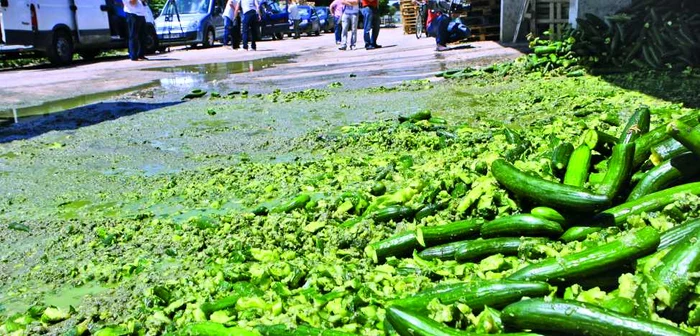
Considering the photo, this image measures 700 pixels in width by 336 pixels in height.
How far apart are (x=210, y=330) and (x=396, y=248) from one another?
4.12 ft

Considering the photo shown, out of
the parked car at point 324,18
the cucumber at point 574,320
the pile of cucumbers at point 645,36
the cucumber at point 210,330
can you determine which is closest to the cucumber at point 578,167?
the cucumber at point 574,320

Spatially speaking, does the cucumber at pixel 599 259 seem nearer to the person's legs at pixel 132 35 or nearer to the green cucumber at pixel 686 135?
the green cucumber at pixel 686 135

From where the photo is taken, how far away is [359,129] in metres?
7.99

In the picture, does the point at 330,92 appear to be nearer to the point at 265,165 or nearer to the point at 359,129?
the point at 359,129

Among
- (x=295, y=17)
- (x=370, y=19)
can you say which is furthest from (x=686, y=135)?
(x=295, y=17)

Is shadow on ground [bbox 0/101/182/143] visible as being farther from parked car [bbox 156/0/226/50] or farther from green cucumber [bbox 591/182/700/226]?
parked car [bbox 156/0/226/50]

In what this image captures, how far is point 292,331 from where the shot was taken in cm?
305

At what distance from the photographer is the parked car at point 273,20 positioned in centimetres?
3919

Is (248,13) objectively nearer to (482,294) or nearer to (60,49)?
(60,49)

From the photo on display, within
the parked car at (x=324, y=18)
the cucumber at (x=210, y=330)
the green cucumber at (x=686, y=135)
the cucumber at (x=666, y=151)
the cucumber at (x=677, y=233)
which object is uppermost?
the parked car at (x=324, y=18)

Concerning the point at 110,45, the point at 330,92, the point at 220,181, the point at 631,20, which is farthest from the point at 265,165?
the point at 110,45

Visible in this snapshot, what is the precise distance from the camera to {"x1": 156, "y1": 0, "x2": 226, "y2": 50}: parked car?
30672 mm

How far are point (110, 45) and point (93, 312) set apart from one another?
23763 millimetres

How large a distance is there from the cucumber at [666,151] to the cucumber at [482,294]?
62.3 inches
